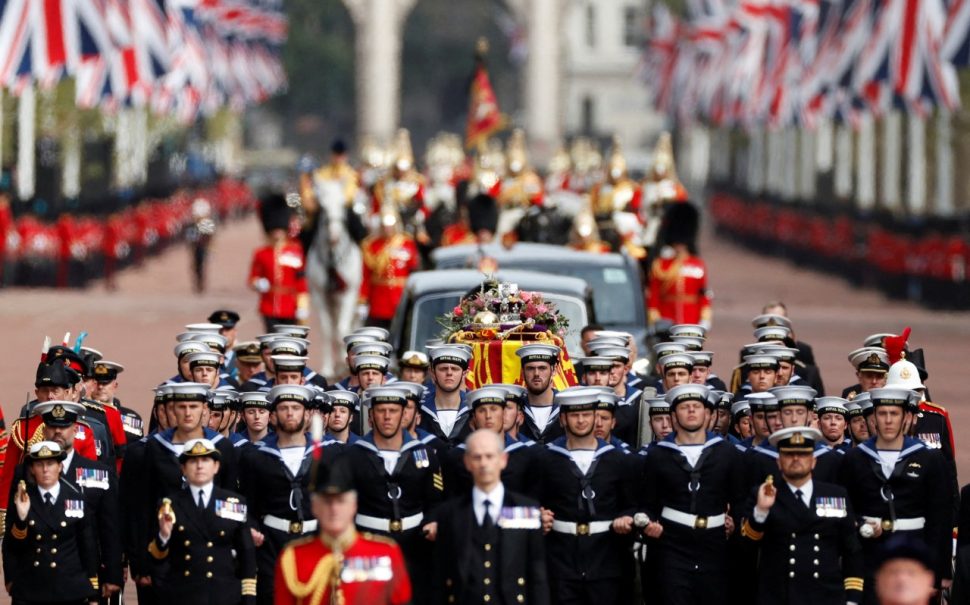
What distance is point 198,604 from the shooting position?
36.4ft

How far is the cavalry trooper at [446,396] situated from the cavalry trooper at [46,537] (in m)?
2.22

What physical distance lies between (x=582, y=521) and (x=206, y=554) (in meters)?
1.78

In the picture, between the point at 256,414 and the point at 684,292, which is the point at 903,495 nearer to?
the point at 256,414

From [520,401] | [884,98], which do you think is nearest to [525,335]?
[520,401]

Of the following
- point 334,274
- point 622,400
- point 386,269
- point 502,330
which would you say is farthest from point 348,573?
point 334,274

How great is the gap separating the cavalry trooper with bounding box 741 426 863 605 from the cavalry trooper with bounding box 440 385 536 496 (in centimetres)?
106

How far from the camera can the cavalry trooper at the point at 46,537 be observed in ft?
37.3

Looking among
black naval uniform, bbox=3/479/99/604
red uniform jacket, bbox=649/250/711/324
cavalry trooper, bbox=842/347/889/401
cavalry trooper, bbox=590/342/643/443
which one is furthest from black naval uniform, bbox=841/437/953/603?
red uniform jacket, bbox=649/250/711/324

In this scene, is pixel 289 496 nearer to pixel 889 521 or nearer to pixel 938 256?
pixel 889 521

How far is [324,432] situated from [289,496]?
76 centimetres

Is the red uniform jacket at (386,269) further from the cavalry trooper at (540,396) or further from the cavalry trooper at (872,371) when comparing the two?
the cavalry trooper at (540,396)

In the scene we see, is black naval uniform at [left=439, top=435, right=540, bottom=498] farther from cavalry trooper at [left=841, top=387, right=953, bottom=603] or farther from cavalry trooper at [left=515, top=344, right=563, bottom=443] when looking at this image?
cavalry trooper at [left=841, top=387, right=953, bottom=603]

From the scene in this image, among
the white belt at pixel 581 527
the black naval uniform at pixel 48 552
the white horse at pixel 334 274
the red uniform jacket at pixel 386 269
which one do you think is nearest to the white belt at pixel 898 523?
the white belt at pixel 581 527

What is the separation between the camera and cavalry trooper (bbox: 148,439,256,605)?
11023mm
